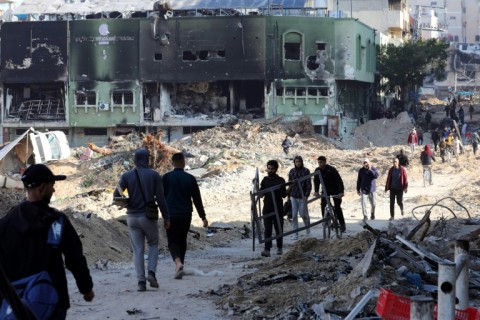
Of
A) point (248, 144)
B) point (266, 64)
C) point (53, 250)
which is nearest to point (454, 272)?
point (53, 250)

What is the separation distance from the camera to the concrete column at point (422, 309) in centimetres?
625

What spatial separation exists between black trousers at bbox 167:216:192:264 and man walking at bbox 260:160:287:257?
3003mm

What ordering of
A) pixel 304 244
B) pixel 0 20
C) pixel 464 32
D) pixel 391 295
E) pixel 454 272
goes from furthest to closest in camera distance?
pixel 464 32 < pixel 0 20 < pixel 304 244 < pixel 391 295 < pixel 454 272

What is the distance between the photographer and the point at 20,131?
6581 cm

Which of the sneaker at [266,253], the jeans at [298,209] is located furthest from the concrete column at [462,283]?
the jeans at [298,209]

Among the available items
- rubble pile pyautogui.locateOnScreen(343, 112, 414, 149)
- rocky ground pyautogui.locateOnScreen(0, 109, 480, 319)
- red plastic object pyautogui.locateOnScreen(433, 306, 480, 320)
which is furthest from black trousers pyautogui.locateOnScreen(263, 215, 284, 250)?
rubble pile pyautogui.locateOnScreen(343, 112, 414, 149)

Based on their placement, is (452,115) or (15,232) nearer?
(15,232)

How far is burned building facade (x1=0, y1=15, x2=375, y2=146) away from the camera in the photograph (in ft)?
205

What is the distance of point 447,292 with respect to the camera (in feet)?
19.5

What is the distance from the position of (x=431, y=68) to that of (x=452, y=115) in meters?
11.0

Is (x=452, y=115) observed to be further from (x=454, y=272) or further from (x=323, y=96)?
(x=454, y=272)

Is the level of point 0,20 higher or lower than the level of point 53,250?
higher

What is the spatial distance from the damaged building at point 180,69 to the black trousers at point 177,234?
47.9 metres

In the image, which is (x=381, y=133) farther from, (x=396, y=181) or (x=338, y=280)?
(x=338, y=280)
